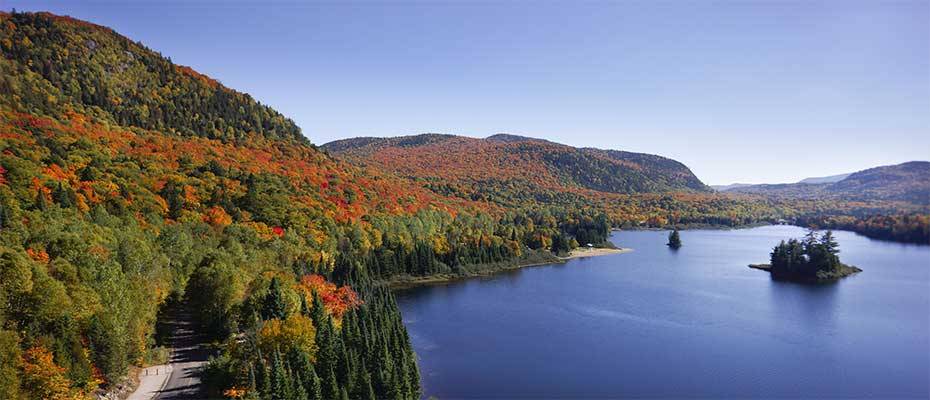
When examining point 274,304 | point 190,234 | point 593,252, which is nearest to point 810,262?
point 593,252

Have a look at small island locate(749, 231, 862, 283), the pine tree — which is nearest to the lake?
small island locate(749, 231, 862, 283)

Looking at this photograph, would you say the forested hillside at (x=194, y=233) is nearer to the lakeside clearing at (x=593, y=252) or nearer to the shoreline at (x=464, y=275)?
the shoreline at (x=464, y=275)

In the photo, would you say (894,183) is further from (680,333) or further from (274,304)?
(274,304)

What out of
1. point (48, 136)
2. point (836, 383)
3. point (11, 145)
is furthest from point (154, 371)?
point (836, 383)

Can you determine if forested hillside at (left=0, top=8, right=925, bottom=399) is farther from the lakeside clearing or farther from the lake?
the lake

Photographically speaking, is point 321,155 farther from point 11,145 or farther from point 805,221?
point 805,221
